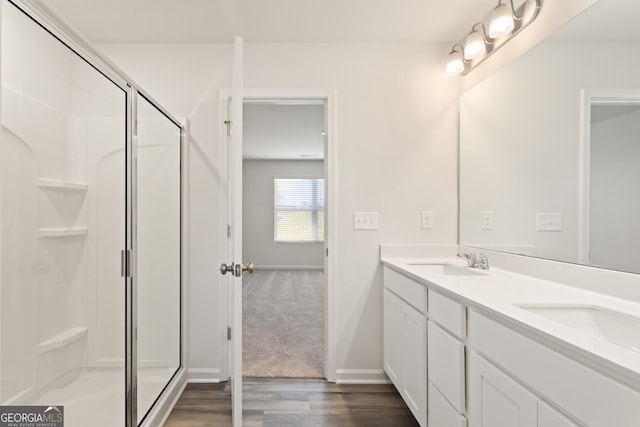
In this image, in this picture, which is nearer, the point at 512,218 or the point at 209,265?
the point at 512,218

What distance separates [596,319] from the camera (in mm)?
1089

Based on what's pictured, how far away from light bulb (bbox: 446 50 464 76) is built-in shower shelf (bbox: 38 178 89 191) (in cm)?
226

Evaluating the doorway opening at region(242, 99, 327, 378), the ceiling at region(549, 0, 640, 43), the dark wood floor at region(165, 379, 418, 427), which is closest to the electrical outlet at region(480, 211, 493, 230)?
the ceiling at region(549, 0, 640, 43)

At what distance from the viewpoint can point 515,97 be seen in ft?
5.74

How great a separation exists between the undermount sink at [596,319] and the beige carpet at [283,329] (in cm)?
166

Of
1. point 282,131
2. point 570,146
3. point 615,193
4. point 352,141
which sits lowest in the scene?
point 615,193

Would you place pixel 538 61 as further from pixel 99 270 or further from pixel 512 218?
pixel 99 270

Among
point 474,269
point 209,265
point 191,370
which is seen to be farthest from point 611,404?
point 191,370

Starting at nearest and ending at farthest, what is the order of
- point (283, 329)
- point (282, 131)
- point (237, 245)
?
point (237, 245) < point (283, 329) < point (282, 131)

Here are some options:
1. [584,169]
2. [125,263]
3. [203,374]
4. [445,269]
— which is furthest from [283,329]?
[584,169]

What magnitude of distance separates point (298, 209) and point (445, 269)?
5.31 m

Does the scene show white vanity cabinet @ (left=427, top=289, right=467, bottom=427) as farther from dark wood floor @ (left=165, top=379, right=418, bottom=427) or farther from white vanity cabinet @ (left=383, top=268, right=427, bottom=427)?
dark wood floor @ (left=165, top=379, right=418, bottom=427)

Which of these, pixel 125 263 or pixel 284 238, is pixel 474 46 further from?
pixel 284 238

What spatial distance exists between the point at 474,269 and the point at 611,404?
1252 mm
